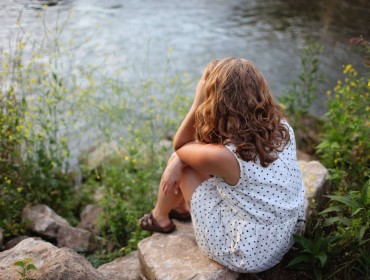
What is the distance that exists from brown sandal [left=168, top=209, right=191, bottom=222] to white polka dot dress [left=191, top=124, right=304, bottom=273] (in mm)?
517

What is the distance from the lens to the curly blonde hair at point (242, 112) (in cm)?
220

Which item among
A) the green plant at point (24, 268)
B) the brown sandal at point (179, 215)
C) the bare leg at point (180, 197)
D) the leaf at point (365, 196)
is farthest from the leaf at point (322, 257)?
the green plant at point (24, 268)

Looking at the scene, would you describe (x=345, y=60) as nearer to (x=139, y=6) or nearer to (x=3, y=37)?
(x=139, y=6)

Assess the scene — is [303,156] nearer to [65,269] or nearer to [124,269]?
[124,269]

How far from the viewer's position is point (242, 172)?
2.19 metres

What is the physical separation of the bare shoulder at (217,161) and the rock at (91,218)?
4.66 ft

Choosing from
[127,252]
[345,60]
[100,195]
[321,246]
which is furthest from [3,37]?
[321,246]

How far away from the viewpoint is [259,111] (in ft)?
7.35

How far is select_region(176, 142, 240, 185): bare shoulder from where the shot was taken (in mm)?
2180

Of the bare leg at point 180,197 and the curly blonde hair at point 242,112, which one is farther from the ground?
the curly blonde hair at point 242,112

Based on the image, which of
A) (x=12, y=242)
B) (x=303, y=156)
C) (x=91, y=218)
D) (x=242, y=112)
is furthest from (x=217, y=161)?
(x=303, y=156)

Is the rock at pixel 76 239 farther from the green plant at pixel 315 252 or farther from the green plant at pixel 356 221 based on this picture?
the green plant at pixel 356 221

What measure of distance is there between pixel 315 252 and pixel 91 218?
1.83 meters

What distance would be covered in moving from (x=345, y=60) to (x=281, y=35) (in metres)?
1.28
